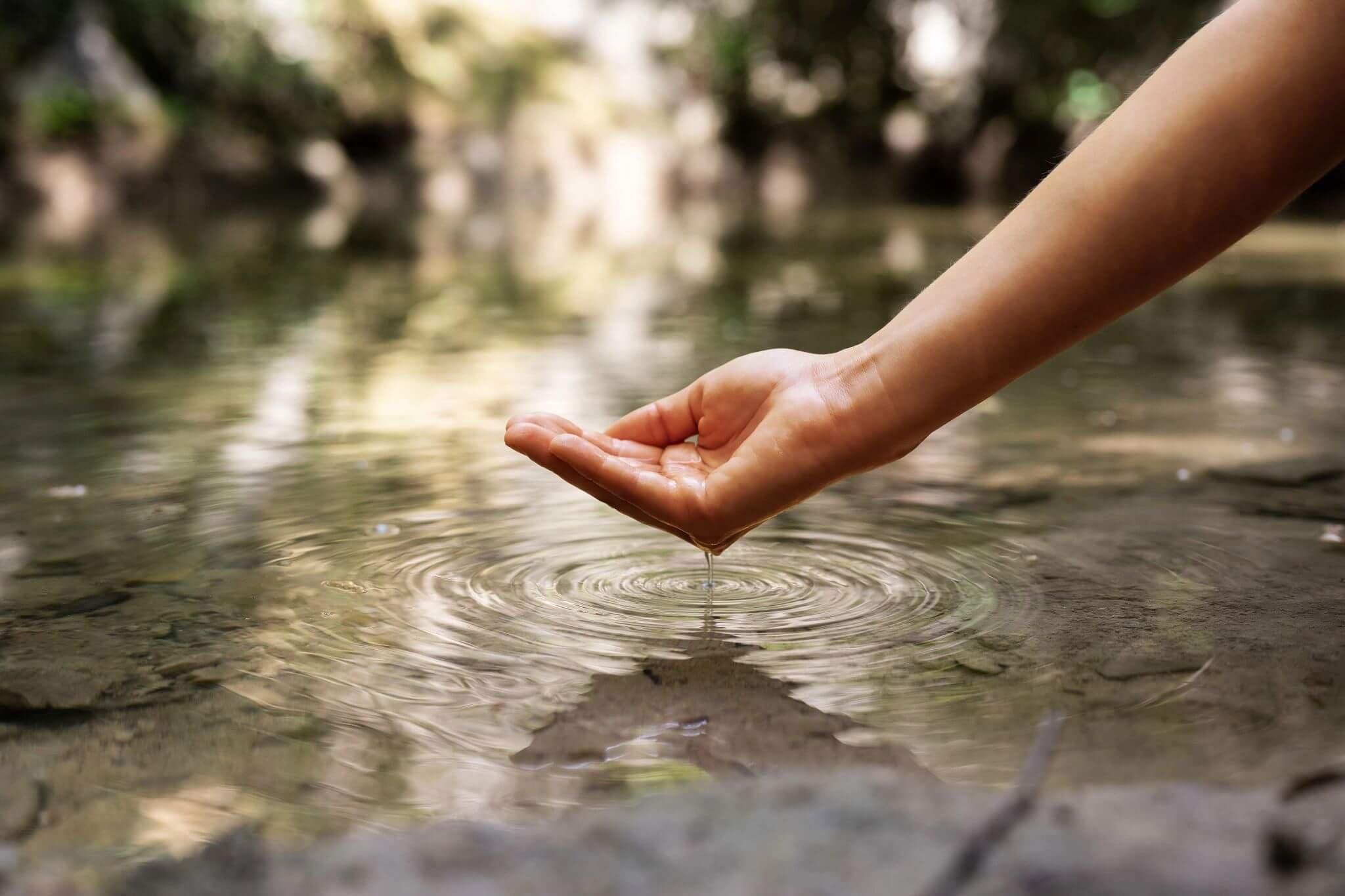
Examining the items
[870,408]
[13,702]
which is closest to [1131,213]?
[870,408]

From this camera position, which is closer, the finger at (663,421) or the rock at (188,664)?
the rock at (188,664)

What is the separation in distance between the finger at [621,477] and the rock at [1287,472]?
162 centimetres

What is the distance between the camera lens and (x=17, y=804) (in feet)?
4.75

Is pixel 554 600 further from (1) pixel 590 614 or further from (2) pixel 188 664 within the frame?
(2) pixel 188 664

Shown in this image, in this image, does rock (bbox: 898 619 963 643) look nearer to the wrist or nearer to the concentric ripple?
the concentric ripple

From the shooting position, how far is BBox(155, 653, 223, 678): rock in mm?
1875

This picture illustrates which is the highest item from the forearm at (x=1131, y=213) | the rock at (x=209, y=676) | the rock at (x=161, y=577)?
the forearm at (x=1131, y=213)

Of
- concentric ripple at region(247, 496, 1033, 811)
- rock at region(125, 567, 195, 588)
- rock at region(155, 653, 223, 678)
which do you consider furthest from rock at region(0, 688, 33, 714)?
rock at region(125, 567, 195, 588)

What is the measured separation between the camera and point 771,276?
8875 mm

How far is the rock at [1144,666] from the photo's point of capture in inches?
71.9

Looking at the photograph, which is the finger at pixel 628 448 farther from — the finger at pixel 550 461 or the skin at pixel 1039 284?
the finger at pixel 550 461

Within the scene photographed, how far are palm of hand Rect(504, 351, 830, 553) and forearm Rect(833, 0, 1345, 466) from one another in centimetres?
10

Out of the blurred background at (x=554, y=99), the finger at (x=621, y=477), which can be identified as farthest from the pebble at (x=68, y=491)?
the blurred background at (x=554, y=99)

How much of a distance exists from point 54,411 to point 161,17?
733 inches
